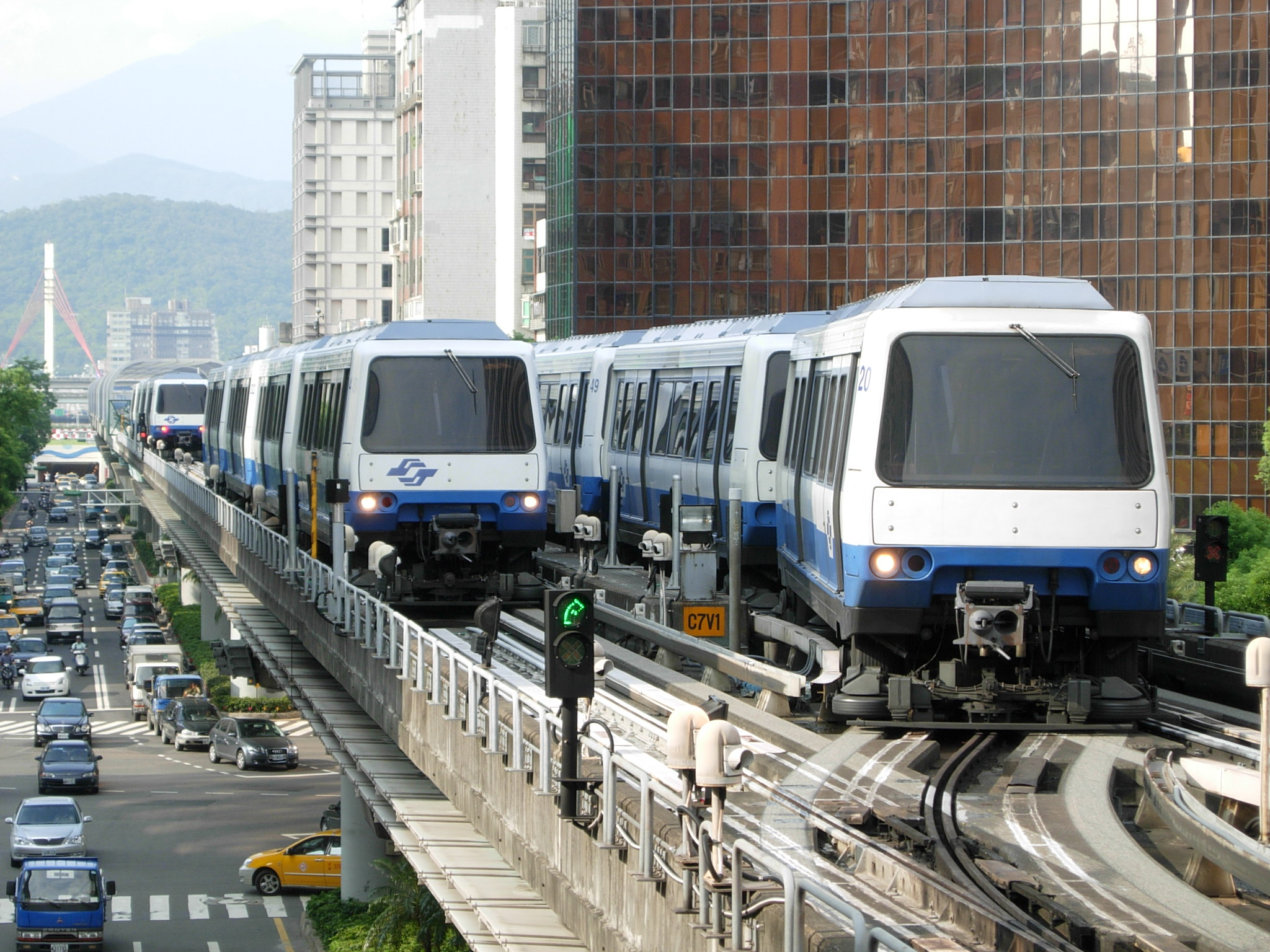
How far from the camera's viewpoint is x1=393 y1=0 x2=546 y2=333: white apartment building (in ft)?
372

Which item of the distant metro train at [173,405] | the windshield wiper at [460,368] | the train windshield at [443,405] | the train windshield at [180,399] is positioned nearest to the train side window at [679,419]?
the train windshield at [443,405]

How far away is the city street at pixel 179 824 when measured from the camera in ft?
124

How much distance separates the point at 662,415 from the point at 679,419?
32.5 inches

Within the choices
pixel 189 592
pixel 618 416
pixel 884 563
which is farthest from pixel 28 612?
pixel 884 563

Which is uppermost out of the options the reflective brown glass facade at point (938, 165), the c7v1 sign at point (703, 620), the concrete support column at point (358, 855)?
the reflective brown glass facade at point (938, 165)

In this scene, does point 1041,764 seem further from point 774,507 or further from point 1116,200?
point 1116,200

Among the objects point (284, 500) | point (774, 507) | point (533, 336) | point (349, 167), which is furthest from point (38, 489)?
point (774, 507)

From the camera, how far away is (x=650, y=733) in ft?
42.2

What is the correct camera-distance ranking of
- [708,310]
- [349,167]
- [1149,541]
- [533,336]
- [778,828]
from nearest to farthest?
1. [778,828]
2. [1149,541]
3. [708,310]
4. [533,336]
5. [349,167]

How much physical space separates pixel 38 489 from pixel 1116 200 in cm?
14017

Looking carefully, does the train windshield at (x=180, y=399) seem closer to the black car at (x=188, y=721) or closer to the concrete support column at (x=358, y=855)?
the black car at (x=188, y=721)

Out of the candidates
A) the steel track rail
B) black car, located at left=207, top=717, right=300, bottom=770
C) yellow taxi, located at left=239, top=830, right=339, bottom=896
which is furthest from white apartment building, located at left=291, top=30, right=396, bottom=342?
the steel track rail

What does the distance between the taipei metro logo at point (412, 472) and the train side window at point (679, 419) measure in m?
3.24

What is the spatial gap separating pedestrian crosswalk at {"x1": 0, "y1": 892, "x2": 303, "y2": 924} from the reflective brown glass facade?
48.4 metres
